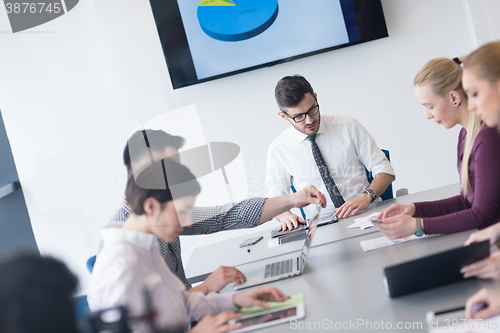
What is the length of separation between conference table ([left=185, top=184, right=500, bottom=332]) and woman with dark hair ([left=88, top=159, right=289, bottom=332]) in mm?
153

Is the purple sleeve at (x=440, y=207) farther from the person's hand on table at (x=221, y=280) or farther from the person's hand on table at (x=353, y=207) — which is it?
the person's hand on table at (x=221, y=280)

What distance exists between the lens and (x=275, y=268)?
5.06 feet

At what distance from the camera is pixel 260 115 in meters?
2.96

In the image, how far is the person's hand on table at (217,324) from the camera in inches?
42.6

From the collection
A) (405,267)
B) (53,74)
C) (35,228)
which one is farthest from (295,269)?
(53,74)

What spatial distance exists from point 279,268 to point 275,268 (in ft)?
0.07

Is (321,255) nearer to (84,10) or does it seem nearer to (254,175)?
(84,10)

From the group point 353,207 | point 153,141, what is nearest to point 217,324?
point 153,141

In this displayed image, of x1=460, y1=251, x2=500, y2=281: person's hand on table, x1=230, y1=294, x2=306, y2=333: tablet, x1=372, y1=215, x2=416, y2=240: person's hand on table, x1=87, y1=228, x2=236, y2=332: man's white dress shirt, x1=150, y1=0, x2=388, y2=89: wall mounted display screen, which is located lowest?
x1=230, y1=294, x2=306, y2=333: tablet

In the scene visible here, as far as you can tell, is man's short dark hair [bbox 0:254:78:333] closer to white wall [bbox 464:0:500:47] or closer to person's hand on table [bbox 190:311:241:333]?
person's hand on table [bbox 190:311:241:333]

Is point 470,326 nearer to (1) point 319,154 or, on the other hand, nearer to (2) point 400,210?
(2) point 400,210

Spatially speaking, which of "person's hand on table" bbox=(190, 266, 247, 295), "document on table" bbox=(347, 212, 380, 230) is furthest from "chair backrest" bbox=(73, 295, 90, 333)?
"document on table" bbox=(347, 212, 380, 230)

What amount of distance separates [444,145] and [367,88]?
0.67 meters

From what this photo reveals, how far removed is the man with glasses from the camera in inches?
88.0
